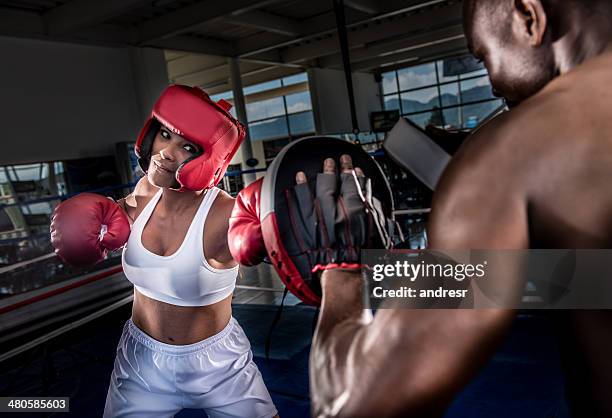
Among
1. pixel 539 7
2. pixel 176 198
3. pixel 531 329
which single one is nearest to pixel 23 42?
pixel 176 198

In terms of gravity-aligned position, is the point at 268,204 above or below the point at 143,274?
above

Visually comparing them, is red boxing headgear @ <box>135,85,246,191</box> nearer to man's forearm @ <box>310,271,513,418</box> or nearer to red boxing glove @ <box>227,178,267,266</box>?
red boxing glove @ <box>227,178,267,266</box>

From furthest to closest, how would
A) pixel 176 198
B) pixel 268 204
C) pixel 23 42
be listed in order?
pixel 23 42 < pixel 176 198 < pixel 268 204

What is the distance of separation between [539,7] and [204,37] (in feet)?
32.6

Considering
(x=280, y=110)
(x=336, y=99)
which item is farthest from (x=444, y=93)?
(x=280, y=110)

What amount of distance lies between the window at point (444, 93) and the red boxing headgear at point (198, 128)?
13.9m

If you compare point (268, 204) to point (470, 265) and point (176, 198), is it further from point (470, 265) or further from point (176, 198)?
point (176, 198)

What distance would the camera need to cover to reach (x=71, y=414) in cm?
271

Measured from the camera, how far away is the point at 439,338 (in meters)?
0.53

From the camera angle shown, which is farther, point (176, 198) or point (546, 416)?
point (546, 416)

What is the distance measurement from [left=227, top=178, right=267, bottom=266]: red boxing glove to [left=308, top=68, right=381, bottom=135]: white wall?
11.6 meters

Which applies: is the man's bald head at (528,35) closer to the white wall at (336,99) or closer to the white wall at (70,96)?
the white wall at (70,96)

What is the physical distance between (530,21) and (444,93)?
51.1 feet

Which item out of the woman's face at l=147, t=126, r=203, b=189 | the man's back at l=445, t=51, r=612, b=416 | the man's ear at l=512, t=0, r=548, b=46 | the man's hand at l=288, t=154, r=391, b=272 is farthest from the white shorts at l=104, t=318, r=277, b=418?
the man's ear at l=512, t=0, r=548, b=46
